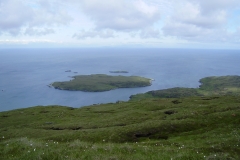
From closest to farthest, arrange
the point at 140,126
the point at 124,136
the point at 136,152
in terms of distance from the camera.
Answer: the point at 136,152, the point at 124,136, the point at 140,126

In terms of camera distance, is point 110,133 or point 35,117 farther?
point 35,117

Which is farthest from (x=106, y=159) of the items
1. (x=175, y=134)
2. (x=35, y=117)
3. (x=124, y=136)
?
(x=35, y=117)

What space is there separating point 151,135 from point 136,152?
19114mm

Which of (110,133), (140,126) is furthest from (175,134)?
(110,133)

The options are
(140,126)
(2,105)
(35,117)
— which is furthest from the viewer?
(2,105)

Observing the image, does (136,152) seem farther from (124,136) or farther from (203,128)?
(203,128)

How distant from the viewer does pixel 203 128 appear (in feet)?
117

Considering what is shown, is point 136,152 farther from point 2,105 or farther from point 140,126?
point 2,105

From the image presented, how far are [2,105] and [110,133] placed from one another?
18944cm

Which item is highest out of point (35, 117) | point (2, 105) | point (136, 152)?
point (136, 152)

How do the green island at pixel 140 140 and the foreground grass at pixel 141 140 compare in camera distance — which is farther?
the foreground grass at pixel 141 140

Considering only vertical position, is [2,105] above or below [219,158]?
below

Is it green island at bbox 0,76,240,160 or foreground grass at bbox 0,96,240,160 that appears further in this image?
foreground grass at bbox 0,96,240,160

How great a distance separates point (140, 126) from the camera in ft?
125
